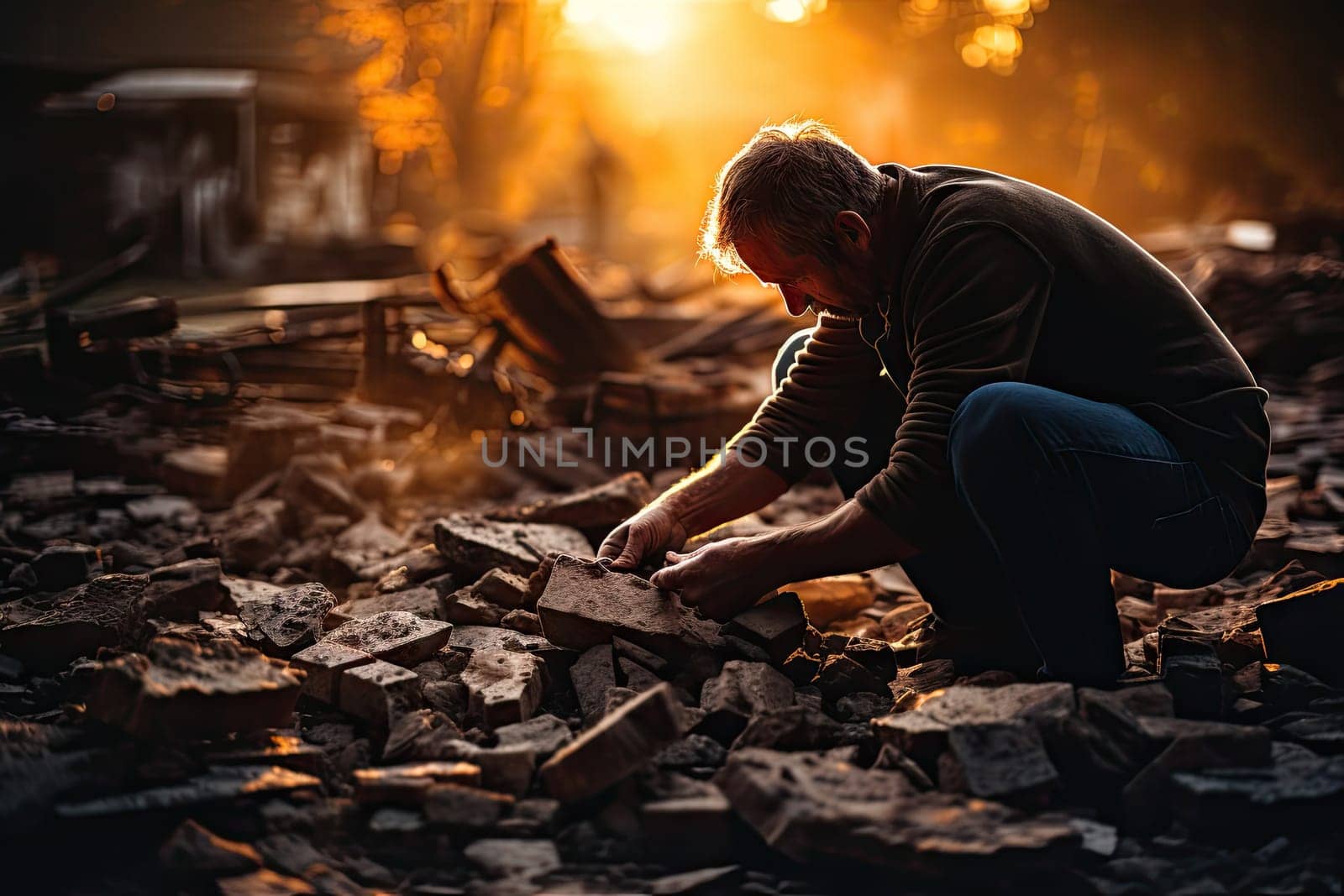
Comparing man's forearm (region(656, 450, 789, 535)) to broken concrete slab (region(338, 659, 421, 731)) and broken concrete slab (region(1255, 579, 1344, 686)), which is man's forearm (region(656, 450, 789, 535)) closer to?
broken concrete slab (region(338, 659, 421, 731))

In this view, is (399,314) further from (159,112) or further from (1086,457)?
(159,112)

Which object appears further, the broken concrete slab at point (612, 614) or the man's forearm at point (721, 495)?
the man's forearm at point (721, 495)

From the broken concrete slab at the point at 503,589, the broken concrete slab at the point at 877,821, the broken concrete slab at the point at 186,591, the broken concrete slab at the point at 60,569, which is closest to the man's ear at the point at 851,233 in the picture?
the broken concrete slab at the point at 877,821

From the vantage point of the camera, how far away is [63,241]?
387 inches

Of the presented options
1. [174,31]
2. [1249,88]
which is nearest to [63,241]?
[174,31]

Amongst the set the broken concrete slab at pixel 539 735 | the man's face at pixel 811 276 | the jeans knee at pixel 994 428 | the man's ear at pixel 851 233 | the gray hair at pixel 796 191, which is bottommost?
the broken concrete slab at pixel 539 735

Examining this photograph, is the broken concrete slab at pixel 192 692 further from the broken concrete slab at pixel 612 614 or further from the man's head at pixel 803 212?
the man's head at pixel 803 212

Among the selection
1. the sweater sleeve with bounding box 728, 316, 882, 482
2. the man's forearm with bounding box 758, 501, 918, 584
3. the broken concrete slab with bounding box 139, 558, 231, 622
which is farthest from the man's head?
the broken concrete slab with bounding box 139, 558, 231, 622

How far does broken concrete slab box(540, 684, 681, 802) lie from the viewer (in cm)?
207

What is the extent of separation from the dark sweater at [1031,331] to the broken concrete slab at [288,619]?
1.58 m

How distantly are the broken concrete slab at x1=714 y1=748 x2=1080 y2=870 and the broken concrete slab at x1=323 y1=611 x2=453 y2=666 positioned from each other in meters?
1.02

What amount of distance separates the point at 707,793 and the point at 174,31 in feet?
48.5

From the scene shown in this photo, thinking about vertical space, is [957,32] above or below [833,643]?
above

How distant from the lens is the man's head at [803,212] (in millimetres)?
2447
